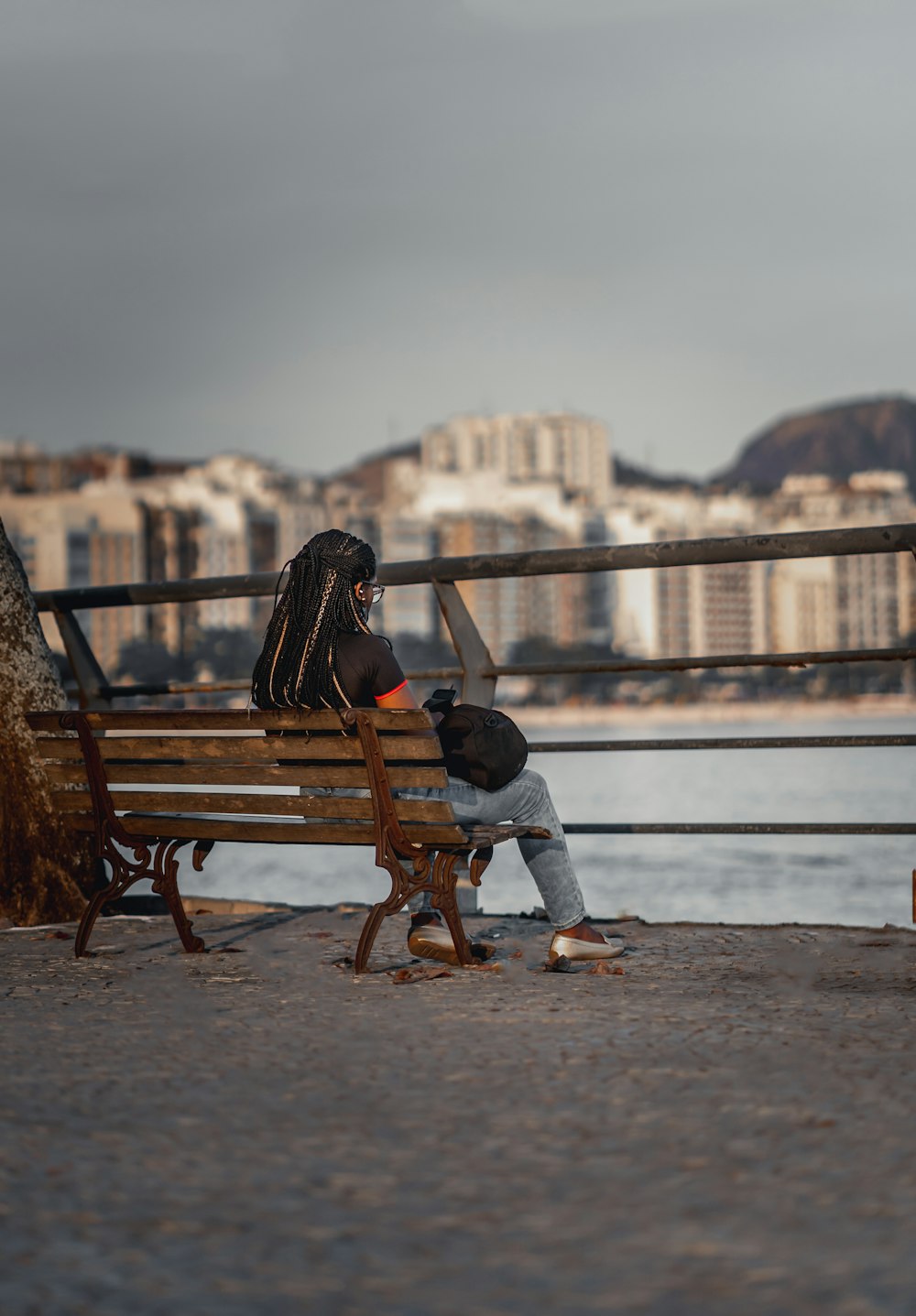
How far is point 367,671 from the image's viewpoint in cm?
555

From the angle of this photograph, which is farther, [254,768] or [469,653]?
[469,653]

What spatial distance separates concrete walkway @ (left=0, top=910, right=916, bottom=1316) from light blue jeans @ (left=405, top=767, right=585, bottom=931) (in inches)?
10.5

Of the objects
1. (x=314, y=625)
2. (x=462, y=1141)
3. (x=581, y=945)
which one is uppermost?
(x=314, y=625)

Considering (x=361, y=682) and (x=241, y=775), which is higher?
(x=361, y=682)

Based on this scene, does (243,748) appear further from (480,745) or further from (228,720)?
(480,745)

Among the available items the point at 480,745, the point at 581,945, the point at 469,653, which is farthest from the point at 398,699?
the point at 469,653

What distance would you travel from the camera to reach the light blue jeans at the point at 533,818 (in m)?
5.59

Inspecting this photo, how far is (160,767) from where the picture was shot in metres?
5.93

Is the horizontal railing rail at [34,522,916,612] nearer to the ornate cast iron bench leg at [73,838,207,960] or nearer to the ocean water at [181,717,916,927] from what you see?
the ornate cast iron bench leg at [73,838,207,960]

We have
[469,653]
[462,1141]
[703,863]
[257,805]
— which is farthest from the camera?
[703,863]

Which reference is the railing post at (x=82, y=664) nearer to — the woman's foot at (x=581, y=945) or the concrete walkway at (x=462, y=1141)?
the concrete walkway at (x=462, y=1141)

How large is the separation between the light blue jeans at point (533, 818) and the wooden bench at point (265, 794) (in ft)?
0.31

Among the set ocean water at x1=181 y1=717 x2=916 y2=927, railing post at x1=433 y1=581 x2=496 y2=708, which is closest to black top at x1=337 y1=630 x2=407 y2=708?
railing post at x1=433 y1=581 x2=496 y2=708

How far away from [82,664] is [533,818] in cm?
276
